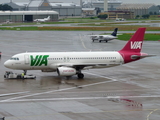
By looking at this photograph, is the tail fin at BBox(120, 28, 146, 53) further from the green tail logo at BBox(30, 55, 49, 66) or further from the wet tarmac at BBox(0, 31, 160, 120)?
the green tail logo at BBox(30, 55, 49, 66)

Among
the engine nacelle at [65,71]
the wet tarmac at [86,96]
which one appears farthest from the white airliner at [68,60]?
the wet tarmac at [86,96]

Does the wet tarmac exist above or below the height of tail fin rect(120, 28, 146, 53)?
below

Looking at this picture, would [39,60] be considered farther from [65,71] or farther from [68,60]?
[68,60]

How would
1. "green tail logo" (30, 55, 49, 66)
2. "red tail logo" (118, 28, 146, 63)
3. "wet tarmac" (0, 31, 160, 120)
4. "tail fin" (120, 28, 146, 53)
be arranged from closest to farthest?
"wet tarmac" (0, 31, 160, 120) < "green tail logo" (30, 55, 49, 66) < "red tail logo" (118, 28, 146, 63) < "tail fin" (120, 28, 146, 53)

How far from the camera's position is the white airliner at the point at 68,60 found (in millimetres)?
50469

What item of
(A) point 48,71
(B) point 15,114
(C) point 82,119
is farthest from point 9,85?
(C) point 82,119

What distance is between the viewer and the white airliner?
166 ft

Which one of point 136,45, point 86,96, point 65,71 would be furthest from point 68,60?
point 86,96

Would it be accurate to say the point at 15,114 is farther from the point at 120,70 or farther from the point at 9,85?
the point at 120,70

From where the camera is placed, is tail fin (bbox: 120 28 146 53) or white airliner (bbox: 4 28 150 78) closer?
white airliner (bbox: 4 28 150 78)

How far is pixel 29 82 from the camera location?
4866cm

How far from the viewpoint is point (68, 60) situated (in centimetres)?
5166

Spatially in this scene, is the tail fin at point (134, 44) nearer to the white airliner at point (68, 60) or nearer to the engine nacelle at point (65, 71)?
the white airliner at point (68, 60)

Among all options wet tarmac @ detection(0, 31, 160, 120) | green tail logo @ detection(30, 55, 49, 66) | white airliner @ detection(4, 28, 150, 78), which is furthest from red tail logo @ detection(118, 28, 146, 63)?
green tail logo @ detection(30, 55, 49, 66)
